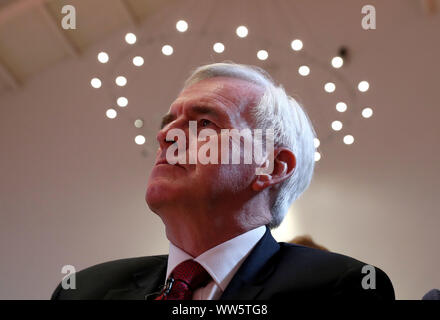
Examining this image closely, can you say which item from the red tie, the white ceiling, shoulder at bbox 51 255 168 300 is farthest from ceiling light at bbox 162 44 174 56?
the white ceiling

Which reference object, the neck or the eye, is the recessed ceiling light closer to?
the eye

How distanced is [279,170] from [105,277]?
2.26ft

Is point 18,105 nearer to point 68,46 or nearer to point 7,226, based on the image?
point 68,46

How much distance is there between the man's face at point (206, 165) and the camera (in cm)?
186

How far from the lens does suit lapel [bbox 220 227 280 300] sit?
5.39 feet

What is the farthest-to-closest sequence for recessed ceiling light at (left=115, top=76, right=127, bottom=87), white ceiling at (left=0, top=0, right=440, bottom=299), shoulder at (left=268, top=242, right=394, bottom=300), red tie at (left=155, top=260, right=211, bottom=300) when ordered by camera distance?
white ceiling at (left=0, top=0, right=440, bottom=299), recessed ceiling light at (left=115, top=76, right=127, bottom=87), red tie at (left=155, top=260, right=211, bottom=300), shoulder at (left=268, top=242, right=394, bottom=300)

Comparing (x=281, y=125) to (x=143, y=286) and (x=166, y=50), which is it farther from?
(x=166, y=50)

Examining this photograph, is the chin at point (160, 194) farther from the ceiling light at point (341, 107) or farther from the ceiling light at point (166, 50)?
the ceiling light at point (341, 107)

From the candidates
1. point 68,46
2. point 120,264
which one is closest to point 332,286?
point 120,264

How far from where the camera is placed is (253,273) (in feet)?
5.72

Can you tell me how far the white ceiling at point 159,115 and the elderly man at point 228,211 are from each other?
371 centimetres

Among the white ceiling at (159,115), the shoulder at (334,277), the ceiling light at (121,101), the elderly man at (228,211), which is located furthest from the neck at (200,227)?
Answer: the white ceiling at (159,115)

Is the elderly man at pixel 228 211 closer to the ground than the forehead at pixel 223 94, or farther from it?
closer to the ground

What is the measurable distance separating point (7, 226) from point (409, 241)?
4207 mm
